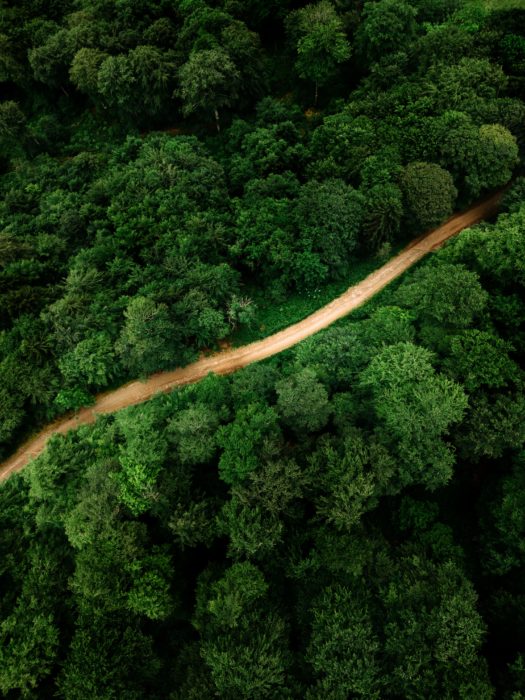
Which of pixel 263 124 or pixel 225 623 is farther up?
pixel 263 124

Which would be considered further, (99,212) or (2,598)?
(99,212)

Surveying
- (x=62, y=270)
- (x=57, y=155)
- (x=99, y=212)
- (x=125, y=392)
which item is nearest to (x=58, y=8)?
(x=57, y=155)

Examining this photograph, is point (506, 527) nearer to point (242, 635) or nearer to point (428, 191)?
Answer: point (242, 635)

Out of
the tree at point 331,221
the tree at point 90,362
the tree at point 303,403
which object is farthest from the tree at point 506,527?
the tree at point 90,362

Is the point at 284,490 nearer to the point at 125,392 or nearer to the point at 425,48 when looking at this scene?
the point at 125,392

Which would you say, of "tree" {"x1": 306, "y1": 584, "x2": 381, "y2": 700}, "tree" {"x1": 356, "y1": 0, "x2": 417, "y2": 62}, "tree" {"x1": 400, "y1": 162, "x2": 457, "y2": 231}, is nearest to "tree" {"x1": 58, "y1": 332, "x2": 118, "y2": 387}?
"tree" {"x1": 306, "y1": 584, "x2": 381, "y2": 700}

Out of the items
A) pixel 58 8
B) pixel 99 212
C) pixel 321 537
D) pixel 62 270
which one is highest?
pixel 58 8

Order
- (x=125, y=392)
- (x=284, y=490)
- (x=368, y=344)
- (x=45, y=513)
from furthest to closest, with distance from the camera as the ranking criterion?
1. (x=125, y=392)
2. (x=368, y=344)
3. (x=45, y=513)
4. (x=284, y=490)
